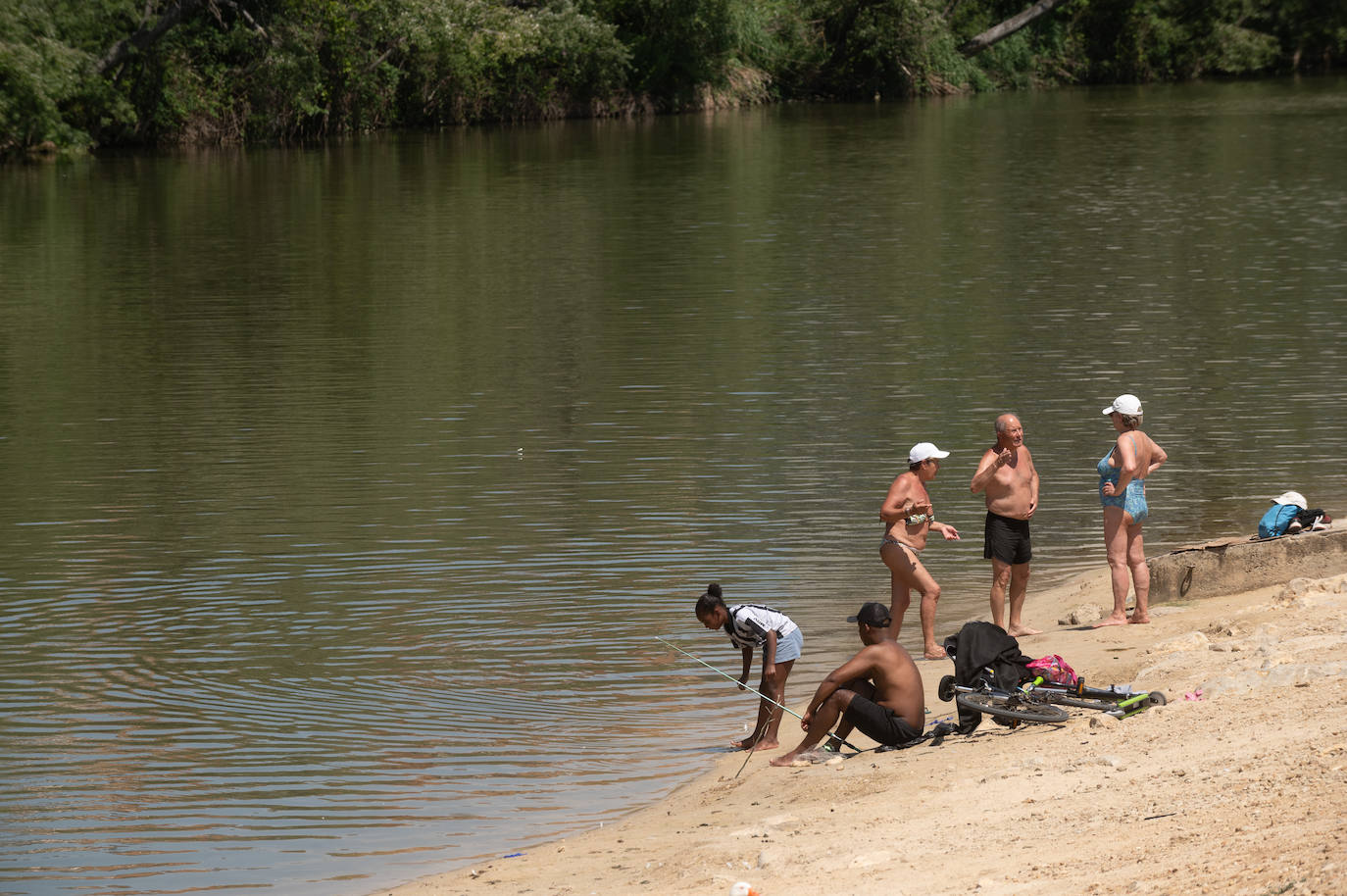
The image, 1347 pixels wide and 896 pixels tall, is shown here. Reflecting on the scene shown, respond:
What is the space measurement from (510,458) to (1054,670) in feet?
26.6

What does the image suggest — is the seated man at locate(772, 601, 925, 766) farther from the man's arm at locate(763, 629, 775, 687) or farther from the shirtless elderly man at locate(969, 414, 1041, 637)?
the shirtless elderly man at locate(969, 414, 1041, 637)

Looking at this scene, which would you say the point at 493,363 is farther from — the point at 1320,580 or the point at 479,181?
the point at 479,181

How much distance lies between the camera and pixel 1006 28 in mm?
72812

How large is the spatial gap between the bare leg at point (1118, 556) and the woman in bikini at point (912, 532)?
956 millimetres

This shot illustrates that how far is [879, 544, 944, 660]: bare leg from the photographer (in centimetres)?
1031

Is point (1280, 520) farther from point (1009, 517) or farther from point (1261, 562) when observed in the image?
point (1009, 517)

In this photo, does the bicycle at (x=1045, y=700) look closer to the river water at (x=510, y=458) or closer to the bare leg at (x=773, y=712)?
the bare leg at (x=773, y=712)

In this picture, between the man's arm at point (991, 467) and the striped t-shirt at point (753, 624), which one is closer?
the striped t-shirt at point (753, 624)

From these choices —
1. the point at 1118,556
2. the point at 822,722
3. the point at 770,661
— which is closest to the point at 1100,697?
the point at 822,722

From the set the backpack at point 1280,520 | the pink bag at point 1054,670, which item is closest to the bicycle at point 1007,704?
the pink bag at point 1054,670

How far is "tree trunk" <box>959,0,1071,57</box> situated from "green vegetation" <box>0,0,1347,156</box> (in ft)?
1.46

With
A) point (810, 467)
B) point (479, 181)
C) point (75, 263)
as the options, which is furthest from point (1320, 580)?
point (479, 181)

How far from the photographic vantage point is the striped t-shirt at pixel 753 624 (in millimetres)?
9141

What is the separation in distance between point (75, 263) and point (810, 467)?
18.5 m
